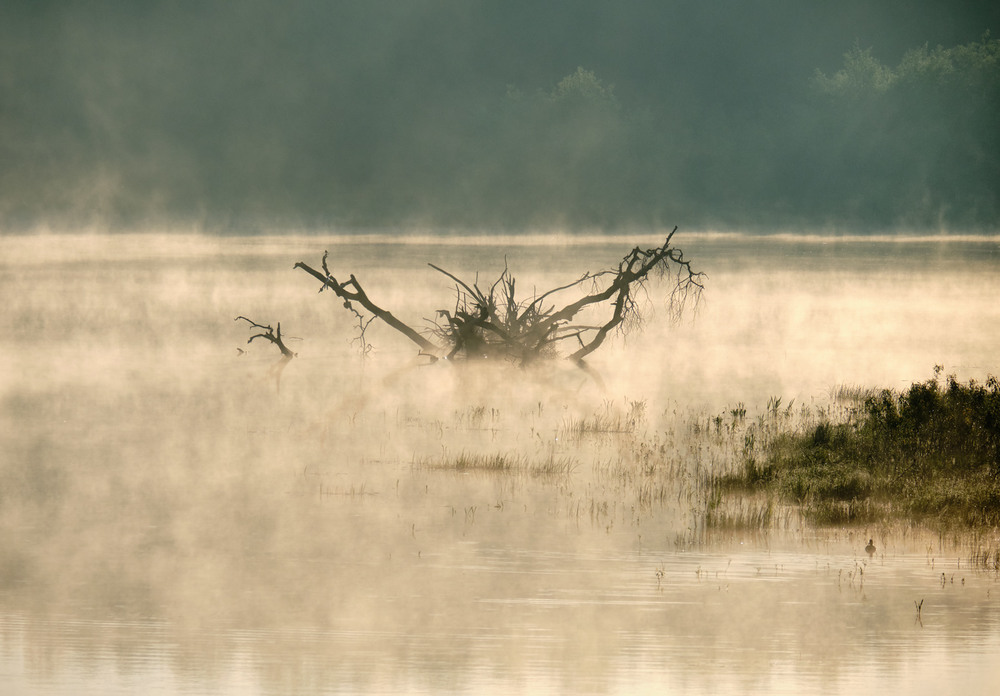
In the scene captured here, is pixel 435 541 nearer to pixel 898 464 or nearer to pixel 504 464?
pixel 504 464

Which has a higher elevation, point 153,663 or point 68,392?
point 68,392

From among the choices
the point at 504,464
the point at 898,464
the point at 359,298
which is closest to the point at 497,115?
the point at 359,298

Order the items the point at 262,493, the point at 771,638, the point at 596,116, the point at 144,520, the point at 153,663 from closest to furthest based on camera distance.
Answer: the point at 153,663 → the point at 771,638 → the point at 144,520 → the point at 262,493 → the point at 596,116

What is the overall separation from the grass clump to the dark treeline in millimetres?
72279

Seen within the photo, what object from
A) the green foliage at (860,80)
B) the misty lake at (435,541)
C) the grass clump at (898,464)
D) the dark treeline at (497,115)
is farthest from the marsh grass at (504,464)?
the green foliage at (860,80)

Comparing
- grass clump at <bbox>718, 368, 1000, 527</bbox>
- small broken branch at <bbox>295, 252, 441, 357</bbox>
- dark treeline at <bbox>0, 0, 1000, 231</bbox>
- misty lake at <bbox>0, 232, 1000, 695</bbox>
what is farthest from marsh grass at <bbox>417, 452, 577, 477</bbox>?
dark treeline at <bbox>0, 0, 1000, 231</bbox>

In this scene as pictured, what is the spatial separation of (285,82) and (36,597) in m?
120

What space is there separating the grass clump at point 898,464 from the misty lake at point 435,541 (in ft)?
1.29

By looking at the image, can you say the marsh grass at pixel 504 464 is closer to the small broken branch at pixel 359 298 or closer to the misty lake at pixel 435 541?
the misty lake at pixel 435 541

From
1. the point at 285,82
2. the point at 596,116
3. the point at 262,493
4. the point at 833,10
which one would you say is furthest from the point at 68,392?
the point at 833,10

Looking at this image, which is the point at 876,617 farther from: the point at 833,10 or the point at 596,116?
the point at 833,10

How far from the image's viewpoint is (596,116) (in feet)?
359

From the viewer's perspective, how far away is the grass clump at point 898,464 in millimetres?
10531

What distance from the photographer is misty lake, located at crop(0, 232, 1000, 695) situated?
297 inches
